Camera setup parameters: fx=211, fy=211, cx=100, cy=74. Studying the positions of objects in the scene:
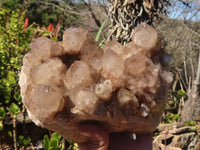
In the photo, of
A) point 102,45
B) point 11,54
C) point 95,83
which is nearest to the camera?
point 95,83

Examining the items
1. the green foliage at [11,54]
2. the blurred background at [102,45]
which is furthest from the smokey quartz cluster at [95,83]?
the green foliage at [11,54]

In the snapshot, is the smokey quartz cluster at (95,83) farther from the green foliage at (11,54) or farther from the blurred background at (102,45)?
the green foliage at (11,54)

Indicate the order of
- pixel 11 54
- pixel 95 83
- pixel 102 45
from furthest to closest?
1. pixel 11 54
2. pixel 102 45
3. pixel 95 83

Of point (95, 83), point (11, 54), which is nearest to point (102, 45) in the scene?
point (95, 83)

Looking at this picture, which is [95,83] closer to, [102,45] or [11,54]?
[102,45]

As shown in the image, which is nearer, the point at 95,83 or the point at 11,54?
the point at 95,83

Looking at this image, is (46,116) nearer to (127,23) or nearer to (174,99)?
Answer: (127,23)

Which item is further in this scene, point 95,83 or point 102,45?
point 102,45

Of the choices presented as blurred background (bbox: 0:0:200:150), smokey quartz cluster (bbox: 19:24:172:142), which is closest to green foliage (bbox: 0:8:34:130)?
blurred background (bbox: 0:0:200:150)

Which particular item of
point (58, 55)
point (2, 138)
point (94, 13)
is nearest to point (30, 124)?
point (2, 138)
